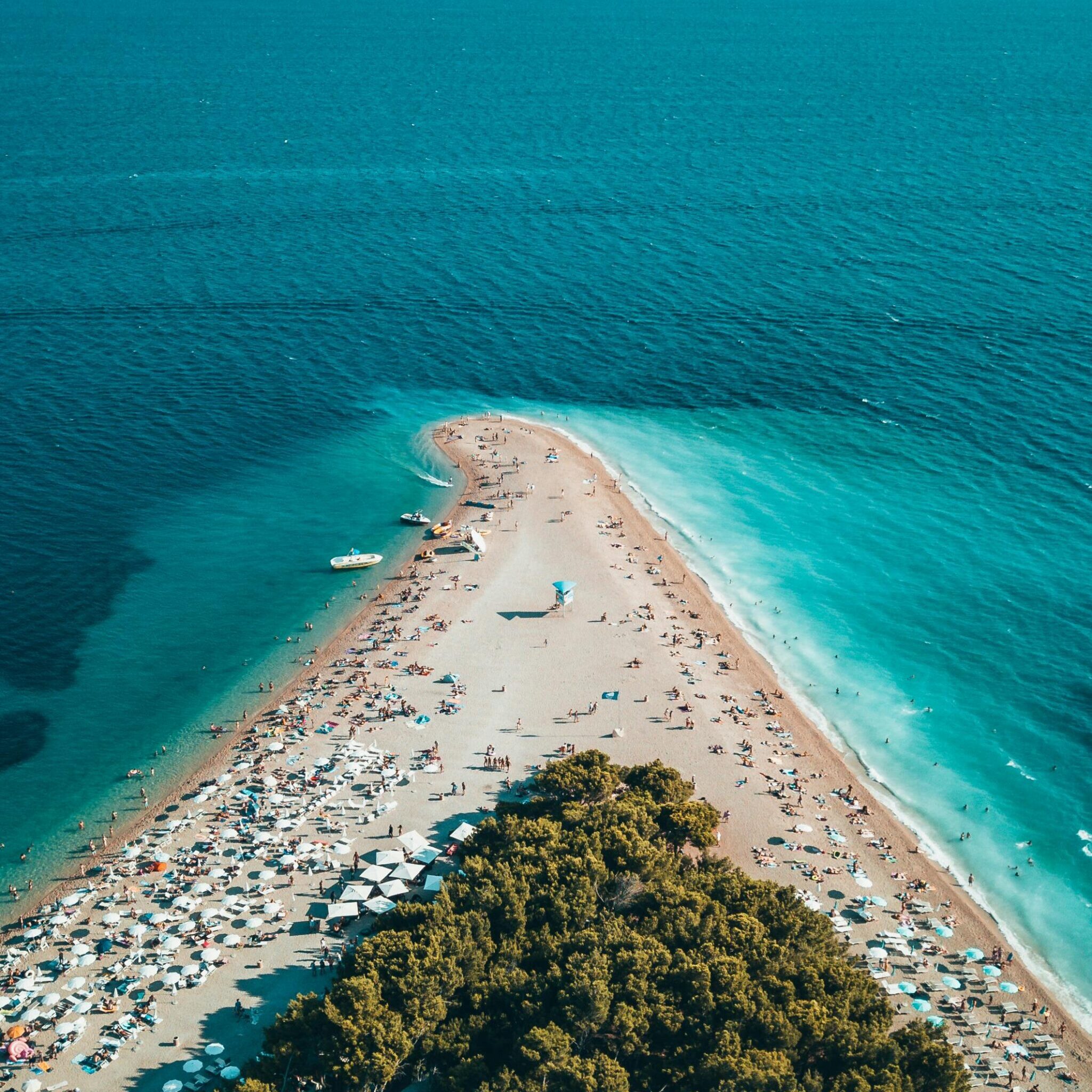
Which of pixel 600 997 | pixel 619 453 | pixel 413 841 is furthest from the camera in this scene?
pixel 619 453

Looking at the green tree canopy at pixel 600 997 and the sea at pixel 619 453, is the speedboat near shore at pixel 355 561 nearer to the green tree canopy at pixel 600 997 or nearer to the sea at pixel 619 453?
the sea at pixel 619 453

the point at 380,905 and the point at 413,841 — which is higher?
the point at 413,841

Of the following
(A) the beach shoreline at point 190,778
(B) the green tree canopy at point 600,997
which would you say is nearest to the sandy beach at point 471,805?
(A) the beach shoreline at point 190,778

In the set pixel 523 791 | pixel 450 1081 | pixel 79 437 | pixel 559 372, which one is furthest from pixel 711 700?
pixel 79 437

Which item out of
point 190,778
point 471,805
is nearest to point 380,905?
point 471,805

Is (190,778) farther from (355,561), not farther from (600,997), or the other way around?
(600,997)

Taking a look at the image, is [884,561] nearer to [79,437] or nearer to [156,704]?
[156,704]
